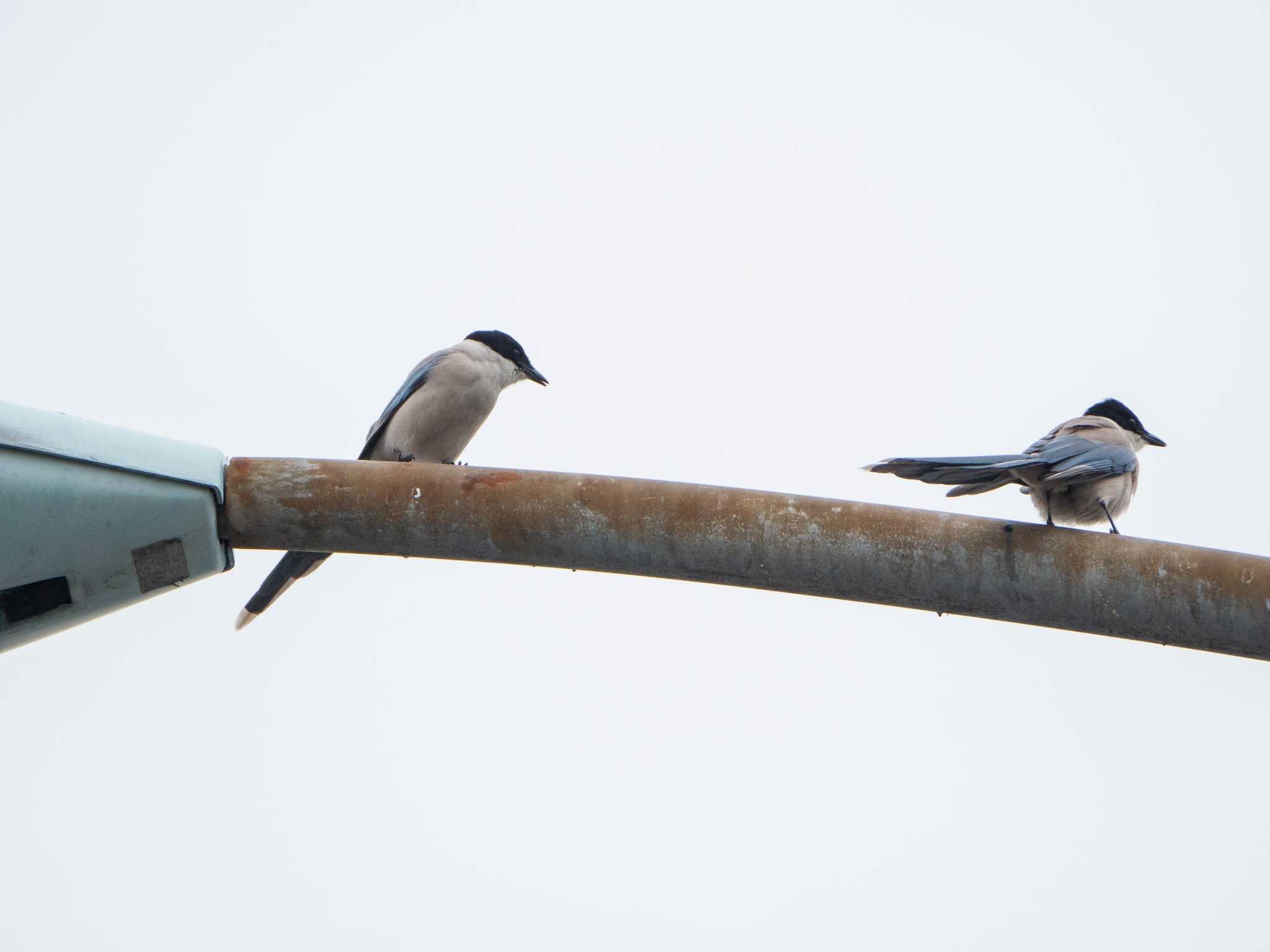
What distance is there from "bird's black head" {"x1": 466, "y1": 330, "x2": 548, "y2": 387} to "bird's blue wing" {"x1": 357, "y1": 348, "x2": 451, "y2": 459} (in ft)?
0.85

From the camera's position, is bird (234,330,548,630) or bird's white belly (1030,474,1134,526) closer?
bird's white belly (1030,474,1134,526)

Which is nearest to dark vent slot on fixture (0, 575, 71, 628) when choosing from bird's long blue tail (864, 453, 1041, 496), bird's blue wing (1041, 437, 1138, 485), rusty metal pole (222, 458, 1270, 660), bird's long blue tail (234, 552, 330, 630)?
rusty metal pole (222, 458, 1270, 660)

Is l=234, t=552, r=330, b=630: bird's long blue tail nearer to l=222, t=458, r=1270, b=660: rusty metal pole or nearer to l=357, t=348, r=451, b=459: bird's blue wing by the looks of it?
l=222, t=458, r=1270, b=660: rusty metal pole

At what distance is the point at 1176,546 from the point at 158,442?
2.26 m

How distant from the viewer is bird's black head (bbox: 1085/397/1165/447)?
19.2 feet

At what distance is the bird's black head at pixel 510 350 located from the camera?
725 cm

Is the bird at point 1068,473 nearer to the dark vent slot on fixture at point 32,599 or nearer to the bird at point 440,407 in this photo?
the dark vent slot on fixture at point 32,599

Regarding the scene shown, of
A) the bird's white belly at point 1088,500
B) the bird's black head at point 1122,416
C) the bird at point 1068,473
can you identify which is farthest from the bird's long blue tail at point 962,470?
the bird's black head at point 1122,416

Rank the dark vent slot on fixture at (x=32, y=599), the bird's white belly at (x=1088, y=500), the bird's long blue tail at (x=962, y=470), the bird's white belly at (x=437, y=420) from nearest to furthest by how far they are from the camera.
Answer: the dark vent slot on fixture at (x=32, y=599) → the bird's long blue tail at (x=962, y=470) → the bird's white belly at (x=1088, y=500) → the bird's white belly at (x=437, y=420)

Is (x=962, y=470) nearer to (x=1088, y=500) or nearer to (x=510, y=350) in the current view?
(x=1088, y=500)

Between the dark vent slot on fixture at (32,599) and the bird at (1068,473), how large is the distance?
2.32 metres

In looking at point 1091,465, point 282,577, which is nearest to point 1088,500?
point 1091,465

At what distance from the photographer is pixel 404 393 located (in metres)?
6.87

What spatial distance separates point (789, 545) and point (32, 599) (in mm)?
1678
